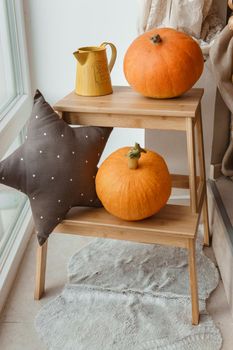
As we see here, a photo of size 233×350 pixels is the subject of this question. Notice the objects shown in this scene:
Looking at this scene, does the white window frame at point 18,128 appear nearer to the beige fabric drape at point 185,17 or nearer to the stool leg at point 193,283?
the beige fabric drape at point 185,17

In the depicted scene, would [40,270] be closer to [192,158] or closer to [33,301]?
[33,301]

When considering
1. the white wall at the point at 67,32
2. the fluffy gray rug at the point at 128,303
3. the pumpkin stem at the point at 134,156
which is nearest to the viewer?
the pumpkin stem at the point at 134,156

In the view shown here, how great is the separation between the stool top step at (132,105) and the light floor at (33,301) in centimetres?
62

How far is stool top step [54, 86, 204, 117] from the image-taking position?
4.01ft

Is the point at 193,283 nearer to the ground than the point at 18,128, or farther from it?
nearer to the ground

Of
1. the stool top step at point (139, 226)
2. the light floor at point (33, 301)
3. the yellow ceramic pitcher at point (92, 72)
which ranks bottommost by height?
the light floor at point (33, 301)

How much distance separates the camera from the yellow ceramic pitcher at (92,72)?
130 centimetres

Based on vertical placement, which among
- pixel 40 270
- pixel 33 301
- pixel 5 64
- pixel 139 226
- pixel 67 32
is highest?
pixel 67 32

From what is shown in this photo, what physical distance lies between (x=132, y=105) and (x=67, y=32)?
0.57 m

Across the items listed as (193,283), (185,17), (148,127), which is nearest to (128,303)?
(193,283)

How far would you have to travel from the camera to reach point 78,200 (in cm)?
129

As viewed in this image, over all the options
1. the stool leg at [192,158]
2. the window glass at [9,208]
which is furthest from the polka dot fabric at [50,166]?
the window glass at [9,208]

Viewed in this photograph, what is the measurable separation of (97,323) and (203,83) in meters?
0.95

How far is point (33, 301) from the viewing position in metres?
1.44
